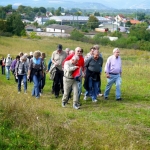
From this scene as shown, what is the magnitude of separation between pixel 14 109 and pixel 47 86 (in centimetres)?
859

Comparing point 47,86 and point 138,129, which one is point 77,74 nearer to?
point 138,129

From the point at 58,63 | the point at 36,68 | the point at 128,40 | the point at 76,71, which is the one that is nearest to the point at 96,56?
the point at 76,71

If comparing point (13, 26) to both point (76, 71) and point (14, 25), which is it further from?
point (76, 71)

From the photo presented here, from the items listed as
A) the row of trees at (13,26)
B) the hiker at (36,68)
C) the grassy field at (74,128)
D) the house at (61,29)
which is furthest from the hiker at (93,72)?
the house at (61,29)

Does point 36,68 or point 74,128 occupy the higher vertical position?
point 36,68

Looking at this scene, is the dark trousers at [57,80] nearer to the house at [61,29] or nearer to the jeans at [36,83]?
the jeans at [36,83]

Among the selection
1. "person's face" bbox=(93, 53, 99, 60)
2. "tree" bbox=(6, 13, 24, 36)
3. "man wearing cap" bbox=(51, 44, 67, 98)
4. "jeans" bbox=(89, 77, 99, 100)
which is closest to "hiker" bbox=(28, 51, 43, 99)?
"man wearing cap" bbox=(51, 44, 67, 98)

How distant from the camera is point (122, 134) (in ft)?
24.4

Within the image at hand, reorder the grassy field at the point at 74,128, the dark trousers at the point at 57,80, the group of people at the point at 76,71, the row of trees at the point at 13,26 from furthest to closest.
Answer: the row of trees at the point at 13,26 → the dark trousers at the point at 57,80 → the group of people at the point at 76,71 → the grassy field at the point at 74,128

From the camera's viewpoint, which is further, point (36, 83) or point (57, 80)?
point (57, 80)

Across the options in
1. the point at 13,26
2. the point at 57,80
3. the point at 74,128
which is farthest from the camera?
the point at 13,26

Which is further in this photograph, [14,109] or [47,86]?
[47,86]

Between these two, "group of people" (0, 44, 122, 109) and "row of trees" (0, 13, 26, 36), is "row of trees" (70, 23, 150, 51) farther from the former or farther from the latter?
"group of people" (0, 44, 122, 109)

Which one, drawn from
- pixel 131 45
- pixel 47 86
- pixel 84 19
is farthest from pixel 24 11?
pixel 47 86
